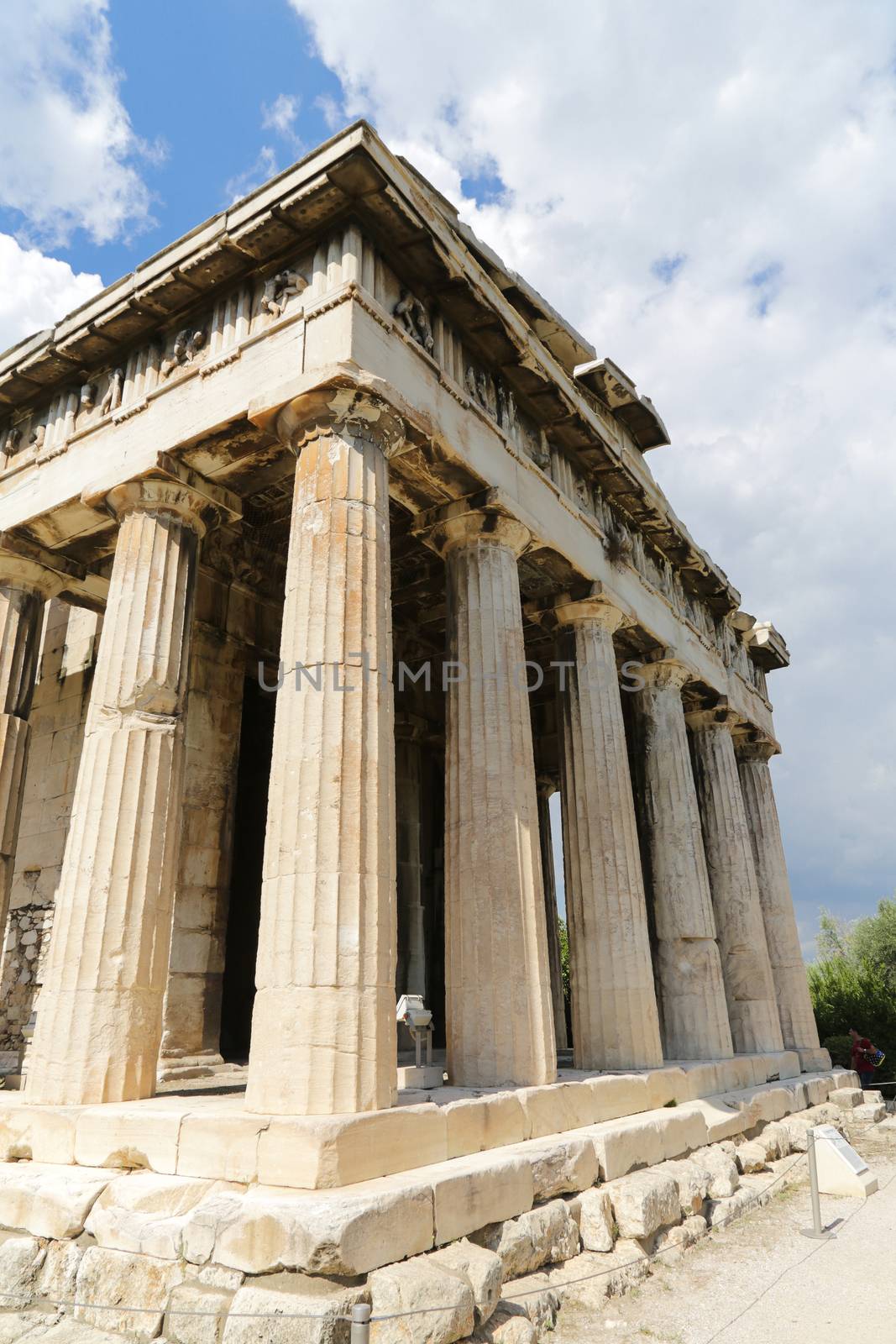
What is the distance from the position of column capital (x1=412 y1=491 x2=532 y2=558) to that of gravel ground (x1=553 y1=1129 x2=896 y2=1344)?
305 inches

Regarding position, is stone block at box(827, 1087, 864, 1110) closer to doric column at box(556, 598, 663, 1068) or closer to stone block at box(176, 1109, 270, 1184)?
doric column at box(556, 598, 663, 1068)

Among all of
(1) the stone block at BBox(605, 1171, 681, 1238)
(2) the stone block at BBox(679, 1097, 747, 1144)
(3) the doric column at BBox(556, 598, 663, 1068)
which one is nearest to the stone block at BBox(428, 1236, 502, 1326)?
(1) the stone block at BBox(605, 1171, 681, 1238)

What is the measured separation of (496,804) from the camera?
32.6 ft

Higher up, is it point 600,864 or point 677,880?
point 677,880

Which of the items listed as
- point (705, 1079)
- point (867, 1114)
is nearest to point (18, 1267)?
point (705, 1079)

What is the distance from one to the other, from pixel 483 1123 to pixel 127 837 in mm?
4233

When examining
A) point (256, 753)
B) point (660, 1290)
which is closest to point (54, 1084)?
point (660, 1290)

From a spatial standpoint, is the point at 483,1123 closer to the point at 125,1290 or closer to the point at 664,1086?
the point at 125,1290

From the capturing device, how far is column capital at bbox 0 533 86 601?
38.8 ft

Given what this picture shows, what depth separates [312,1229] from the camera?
524cm

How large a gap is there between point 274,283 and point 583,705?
702 centimetres

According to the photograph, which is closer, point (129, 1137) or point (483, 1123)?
point (129, 1137)

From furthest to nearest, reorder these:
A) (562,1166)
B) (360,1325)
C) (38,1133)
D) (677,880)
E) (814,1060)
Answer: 1. (814,1060)
2. (677,880)
3. (562,1166)
4. (38,1133)
5. (360,1325)

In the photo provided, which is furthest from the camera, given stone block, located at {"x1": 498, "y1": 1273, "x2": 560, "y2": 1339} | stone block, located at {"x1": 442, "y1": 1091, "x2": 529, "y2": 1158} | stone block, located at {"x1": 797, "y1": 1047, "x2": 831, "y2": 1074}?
stone block, located at {"x1": 797, "y1": 1047, "x2": 831, "y2": 1074}
